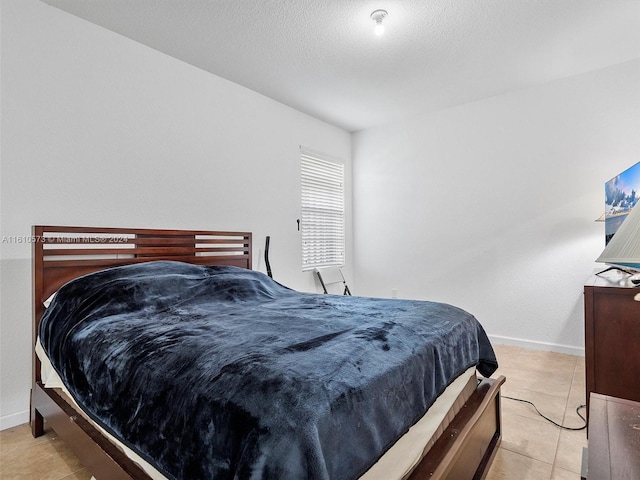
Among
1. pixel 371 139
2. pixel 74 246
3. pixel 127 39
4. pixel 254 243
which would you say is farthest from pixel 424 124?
pixel 74 246

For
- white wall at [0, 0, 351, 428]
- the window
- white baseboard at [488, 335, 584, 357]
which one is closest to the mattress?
white wall at [0, 0, 351, 428]

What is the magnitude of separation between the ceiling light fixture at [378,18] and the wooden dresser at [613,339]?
78.8 inches

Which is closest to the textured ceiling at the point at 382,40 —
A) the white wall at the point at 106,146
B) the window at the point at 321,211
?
the white wall at the point at 106,146

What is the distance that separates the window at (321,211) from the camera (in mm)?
4109

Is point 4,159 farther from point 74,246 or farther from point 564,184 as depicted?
point 564,184

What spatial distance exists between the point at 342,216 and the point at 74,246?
3.04 metres

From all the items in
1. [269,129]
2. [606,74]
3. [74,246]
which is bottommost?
[74,246]

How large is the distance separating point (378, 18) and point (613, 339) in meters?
2.30

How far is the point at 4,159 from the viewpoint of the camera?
206 centimetres

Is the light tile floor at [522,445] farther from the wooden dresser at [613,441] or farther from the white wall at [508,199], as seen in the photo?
the white wall at [508,199]

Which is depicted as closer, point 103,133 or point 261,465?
point 261,465

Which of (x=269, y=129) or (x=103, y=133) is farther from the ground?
(x=269, y=129)

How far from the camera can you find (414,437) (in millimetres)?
1185

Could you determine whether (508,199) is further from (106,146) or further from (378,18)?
(106,146)
